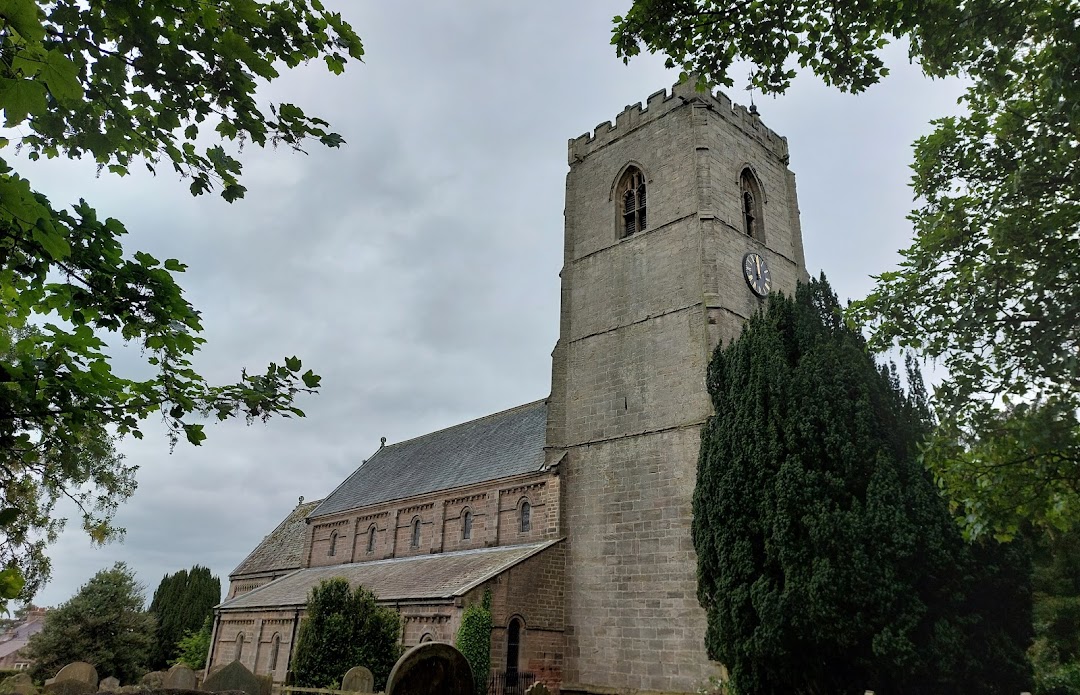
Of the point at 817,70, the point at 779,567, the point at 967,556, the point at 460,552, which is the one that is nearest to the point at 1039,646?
the point at 967,556

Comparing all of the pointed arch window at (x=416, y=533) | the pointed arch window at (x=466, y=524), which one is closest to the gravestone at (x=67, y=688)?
the pointed arch window at (x=466, y=524)

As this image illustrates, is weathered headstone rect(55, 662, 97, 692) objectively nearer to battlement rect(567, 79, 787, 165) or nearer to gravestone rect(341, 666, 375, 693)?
gravestone rect(341, 666, 375, 693)

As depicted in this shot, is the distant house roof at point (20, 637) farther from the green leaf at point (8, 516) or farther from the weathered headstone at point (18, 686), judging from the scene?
the green leaf at point (8, 516)

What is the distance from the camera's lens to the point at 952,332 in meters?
9.78

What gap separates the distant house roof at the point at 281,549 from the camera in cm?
3562

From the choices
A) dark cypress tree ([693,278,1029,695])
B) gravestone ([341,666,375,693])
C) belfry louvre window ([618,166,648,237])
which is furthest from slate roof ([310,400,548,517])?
gravestone ([341,666,375,693])

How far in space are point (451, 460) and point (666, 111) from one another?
654 inches

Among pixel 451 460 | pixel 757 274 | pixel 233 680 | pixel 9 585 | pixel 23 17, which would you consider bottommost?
pixel 233 680

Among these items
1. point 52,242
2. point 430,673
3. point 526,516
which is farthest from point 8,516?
point 526,516

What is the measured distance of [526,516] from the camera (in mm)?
23734

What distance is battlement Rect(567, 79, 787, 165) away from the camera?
77.1 feet

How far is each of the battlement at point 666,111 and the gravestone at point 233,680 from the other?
66.8ft

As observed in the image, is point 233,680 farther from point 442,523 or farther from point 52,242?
point 442,523

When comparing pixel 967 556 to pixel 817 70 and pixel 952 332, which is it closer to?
pixel 952 332
